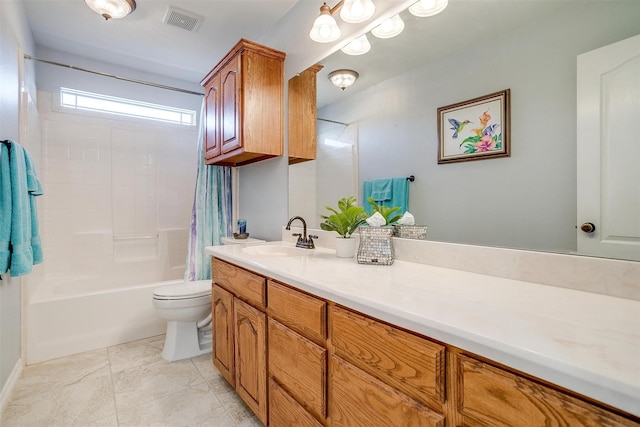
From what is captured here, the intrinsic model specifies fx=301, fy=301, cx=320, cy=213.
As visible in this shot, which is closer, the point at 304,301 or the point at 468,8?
the point at 304,301

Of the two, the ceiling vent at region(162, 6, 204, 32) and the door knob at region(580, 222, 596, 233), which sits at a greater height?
the ceiling vent at region(162, 6, 204, 32)

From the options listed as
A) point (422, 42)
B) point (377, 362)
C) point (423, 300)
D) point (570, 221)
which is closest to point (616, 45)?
point (570, 221)

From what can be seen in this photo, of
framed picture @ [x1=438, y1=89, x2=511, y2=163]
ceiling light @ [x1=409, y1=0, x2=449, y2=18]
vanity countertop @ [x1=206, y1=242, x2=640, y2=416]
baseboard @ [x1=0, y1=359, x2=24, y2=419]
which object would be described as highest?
ceiling light @ [x1=409, y1=0, x2=449, y2=18]

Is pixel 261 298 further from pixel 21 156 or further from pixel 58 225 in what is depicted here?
pixel 58 225

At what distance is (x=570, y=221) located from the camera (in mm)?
929

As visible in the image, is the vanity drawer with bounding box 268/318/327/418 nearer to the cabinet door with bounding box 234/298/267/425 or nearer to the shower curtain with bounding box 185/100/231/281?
the cabinet door with bounding box 234/298/267/425

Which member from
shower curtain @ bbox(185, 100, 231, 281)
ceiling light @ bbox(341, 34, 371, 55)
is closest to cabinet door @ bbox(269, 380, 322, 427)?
shower curtain @ bbox(185, 100, 231, 281)

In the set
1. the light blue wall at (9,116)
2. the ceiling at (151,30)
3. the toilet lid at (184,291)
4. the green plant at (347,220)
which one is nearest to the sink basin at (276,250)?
the green plant at (347,220)

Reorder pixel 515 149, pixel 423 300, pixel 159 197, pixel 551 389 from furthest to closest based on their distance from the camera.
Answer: pixel 159 197
pixel 515 149
pixel 423 300
pixel 551 389

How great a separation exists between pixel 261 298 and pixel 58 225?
2.54 meters

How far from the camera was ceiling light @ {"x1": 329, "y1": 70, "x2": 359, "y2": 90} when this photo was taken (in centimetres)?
167

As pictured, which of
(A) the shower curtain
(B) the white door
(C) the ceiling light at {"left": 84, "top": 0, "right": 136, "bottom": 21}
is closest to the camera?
(B) the white door

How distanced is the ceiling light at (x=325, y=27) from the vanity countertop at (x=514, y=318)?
4.21 ft

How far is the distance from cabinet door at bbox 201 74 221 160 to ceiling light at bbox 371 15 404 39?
1.34m
